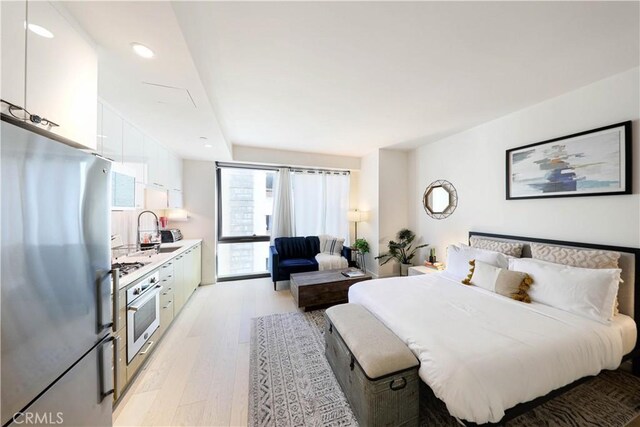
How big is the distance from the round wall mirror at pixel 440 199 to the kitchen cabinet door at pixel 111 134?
424 cm

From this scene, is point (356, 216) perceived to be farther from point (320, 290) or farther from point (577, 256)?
point (577, 256)

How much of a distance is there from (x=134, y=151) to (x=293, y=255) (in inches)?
114

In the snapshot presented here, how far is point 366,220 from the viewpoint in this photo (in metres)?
4.63

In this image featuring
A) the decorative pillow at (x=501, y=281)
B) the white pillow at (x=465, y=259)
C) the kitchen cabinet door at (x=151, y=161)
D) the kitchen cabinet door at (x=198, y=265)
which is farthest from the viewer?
the kitchen cabinet door at (x=198, y=265)

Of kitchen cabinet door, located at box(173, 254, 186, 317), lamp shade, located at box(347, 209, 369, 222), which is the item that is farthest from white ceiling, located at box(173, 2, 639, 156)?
lamp shade, located at box(347, 209, 369, 222)

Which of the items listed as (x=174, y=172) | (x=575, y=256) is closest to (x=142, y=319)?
(x=174, y=172)

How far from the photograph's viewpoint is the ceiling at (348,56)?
50.4 inches

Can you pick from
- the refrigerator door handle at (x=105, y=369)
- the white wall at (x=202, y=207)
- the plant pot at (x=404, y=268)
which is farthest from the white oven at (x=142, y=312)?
the plant pot at (x=404, y=268)

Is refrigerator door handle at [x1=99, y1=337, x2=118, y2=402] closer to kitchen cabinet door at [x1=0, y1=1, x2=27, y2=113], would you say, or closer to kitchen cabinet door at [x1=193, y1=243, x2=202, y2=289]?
kitchen cabinet door at [x1=0, y1=1, x2=27, y2=113]

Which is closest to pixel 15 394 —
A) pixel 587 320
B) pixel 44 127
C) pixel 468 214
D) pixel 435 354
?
pixel 44 127

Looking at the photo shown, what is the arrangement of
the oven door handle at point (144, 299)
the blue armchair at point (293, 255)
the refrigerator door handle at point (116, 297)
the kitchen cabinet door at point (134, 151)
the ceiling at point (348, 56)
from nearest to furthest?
the ceiling at point (348, 56) → the refrigerator door handle at point (116, 297) → the oven door handle at point (144, 299) → the kitchen cabinet door at point (134, 151) → the blue armchair at point (293, 255)

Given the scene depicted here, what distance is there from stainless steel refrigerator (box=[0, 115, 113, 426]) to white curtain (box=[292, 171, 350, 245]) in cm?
352

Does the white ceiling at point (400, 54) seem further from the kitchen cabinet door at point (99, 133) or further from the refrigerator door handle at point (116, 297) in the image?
the refrigerator door handle at point (116, 297)

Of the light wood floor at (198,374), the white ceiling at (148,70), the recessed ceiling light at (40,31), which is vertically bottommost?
the light wood floor at (198,374)
